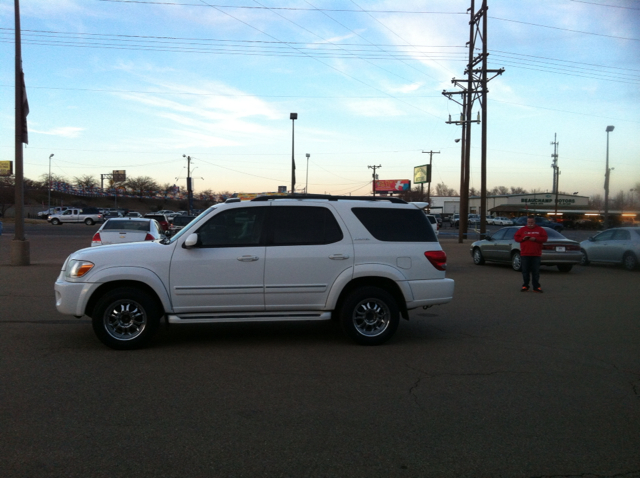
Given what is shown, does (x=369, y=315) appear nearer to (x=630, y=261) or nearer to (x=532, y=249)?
(x=532, y=249)

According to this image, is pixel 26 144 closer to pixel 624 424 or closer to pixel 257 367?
pixel 257 367

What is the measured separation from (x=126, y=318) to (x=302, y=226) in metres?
2.53

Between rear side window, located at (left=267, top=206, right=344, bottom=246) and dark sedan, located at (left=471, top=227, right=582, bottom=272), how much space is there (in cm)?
1127

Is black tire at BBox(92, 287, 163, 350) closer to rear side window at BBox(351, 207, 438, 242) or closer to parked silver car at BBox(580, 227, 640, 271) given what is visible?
rear side window at BBox(351, 207, 438, 242)

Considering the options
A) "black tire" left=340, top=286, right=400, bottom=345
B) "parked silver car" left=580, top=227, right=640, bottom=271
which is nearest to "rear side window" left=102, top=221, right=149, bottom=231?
"black tire" left=340, top=286, right=400, bottom=345

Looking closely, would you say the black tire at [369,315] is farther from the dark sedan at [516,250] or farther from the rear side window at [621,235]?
the rear side window at [621,235]

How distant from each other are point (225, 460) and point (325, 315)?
357cm

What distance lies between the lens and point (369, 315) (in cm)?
757

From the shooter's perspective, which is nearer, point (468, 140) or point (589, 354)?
point (589, 354)

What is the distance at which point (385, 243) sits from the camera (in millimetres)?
7574

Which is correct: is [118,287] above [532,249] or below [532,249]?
below

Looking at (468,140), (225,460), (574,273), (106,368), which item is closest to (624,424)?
(225,460)

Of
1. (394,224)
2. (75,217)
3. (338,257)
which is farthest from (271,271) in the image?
(75,217)

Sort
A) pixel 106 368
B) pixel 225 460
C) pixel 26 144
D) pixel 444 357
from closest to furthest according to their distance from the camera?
pixel 225 460
pixel 106 368
pixel 444 357
pixel 26 144
